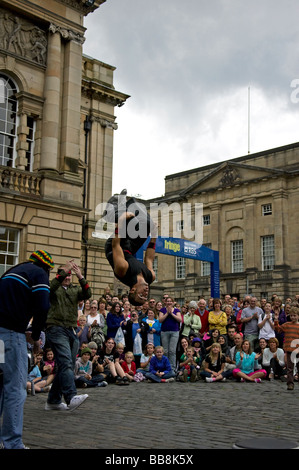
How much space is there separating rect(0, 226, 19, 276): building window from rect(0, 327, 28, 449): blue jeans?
15.3m

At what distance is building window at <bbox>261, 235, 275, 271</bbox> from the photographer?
165ft

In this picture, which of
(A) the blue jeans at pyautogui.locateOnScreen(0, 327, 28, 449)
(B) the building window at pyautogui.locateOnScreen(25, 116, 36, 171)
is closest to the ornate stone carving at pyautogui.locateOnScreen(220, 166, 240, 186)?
(B) the building window at pyautogui.locateOnScreen(25, 116, 36, 171)

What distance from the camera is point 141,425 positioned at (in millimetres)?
6918

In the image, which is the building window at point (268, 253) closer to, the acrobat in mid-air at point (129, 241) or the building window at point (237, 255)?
the building window at point (237, 255)

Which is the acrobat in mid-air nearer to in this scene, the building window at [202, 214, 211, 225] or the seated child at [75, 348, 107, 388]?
the seated child at [75, 348, 107, 388]

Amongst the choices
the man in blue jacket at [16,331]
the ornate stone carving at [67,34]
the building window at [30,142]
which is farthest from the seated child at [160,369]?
the ornate stone carving at [67,34]

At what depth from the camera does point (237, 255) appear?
53.7 meters

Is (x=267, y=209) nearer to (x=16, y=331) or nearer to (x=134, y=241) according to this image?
(x=134, y=241)

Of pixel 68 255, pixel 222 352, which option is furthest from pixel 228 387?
pixel 68 255

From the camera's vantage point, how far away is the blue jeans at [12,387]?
517cm

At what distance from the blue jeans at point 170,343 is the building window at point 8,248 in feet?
27.6

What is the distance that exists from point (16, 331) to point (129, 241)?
8.44 feet
